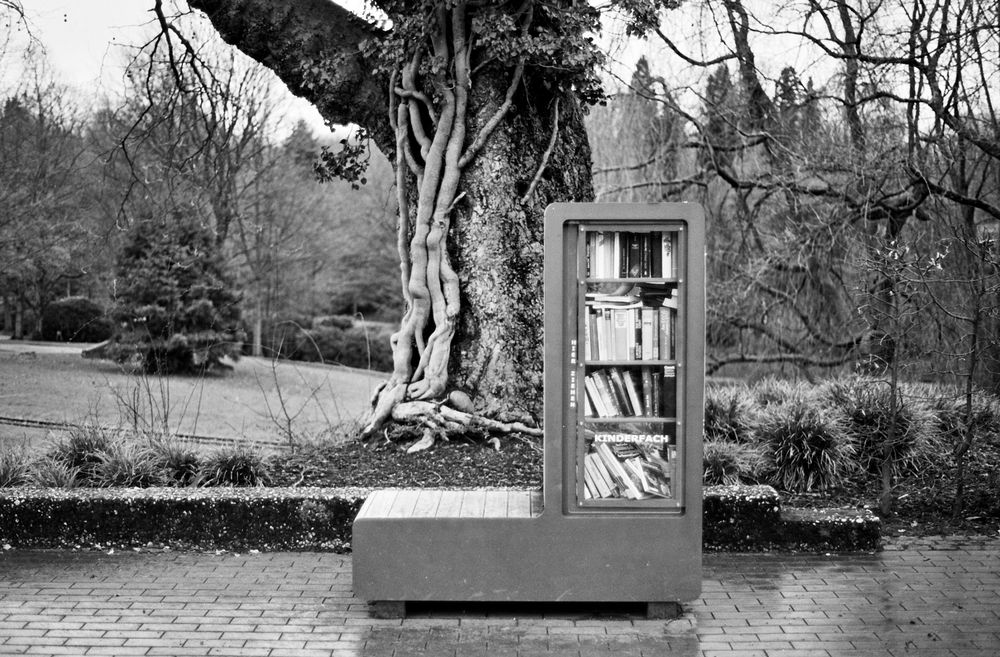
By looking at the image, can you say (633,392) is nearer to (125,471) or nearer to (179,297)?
(125,471)

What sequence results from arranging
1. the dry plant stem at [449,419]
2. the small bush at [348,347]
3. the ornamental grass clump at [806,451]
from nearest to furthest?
1. the dry plant stem at [449,419]
2. the ornamental grass clump at [806,451]
3. the small bush at [348,347]

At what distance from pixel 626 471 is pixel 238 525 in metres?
2.86

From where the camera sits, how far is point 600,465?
5234 mm

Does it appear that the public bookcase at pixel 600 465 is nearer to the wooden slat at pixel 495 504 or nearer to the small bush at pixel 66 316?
the wooden slat at pixel 495 504

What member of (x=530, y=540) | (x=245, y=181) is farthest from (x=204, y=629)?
(x=245, y=181)

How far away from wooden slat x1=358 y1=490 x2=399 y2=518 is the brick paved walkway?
0.56m

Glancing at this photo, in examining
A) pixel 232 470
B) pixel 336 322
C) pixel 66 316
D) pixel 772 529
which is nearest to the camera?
pixel 772 529

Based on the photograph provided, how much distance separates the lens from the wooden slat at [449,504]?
525cm

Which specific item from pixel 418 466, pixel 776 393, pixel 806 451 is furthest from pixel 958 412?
pixel 418 466

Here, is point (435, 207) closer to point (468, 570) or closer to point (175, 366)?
point (468, 570)

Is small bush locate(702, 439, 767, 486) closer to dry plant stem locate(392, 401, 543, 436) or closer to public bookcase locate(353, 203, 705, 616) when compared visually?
dry plant stem locate(392, 401, 543, 436)

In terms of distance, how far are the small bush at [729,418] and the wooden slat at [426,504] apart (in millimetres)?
3791

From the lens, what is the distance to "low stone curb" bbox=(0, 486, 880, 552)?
6.60m

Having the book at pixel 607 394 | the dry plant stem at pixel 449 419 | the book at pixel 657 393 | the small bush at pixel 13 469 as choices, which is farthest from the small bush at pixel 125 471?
the book at pixel 657 393
